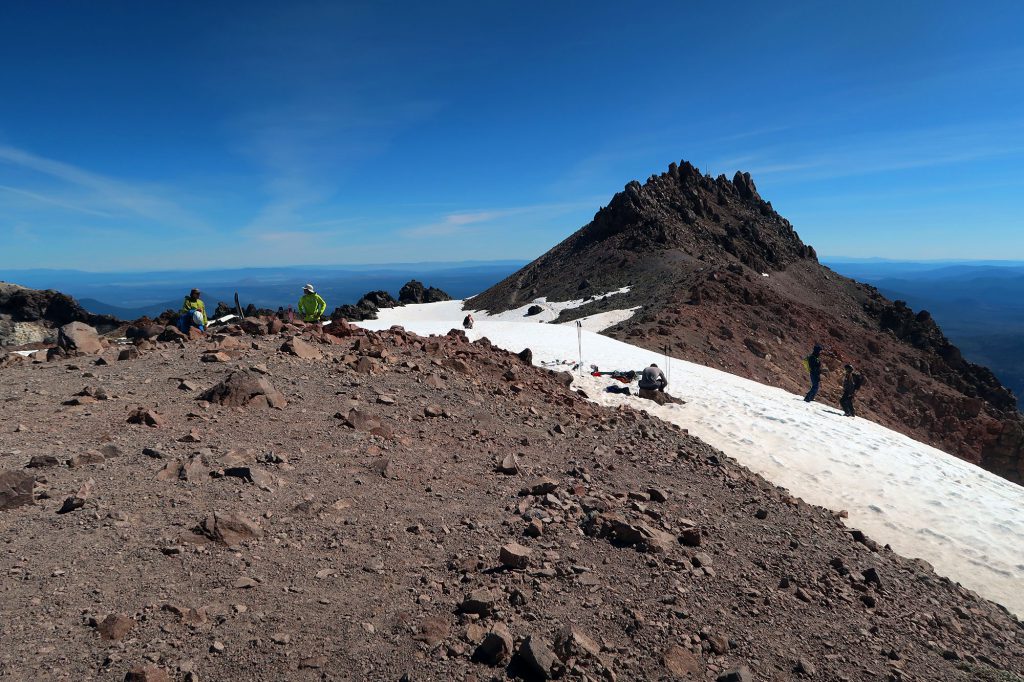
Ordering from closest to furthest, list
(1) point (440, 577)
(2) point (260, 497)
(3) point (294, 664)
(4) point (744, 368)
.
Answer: (3) point (294, 664) → (1) point (440, 577) → (2) point (260, 497) → (4) point (744, 368)

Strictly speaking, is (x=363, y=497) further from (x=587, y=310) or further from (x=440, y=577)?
(x=587, y=310)

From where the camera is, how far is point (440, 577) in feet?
15.3

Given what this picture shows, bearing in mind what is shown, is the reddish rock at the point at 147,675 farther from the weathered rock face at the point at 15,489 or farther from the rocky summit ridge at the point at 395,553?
the weathered rock face at the point at 15,489

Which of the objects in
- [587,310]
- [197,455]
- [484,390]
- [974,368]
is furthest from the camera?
[974,368]

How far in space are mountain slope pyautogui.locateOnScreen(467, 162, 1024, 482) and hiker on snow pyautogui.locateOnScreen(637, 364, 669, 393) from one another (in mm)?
8558

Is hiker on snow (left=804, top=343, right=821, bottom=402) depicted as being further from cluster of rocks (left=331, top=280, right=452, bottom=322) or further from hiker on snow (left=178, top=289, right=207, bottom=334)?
cluster of rocks (left=331, top=280, right=452, bottom=322)

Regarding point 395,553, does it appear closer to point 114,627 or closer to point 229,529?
point 229,529

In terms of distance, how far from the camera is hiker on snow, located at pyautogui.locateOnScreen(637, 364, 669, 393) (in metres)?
13.6

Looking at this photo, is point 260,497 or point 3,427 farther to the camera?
point 3,427

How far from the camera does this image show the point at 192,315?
11.9 m

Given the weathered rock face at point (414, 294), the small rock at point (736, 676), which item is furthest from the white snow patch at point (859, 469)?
the weathered rock face at point (414, 294)

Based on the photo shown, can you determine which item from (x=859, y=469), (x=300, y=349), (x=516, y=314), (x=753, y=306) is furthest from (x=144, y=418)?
(x=516, y=314)

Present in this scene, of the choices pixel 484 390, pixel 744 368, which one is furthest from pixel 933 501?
pixel 744 368

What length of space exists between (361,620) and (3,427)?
17.1ft
